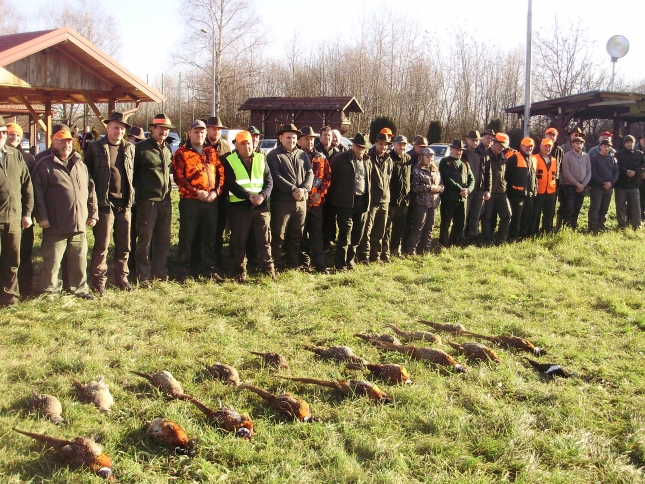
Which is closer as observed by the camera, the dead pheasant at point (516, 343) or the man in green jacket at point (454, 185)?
the dead pheasant at point (516, 343)

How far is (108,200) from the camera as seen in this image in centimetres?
739

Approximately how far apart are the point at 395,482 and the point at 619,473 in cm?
148

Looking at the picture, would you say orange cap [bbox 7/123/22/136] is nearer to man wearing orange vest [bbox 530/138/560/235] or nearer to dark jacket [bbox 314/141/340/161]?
dark jacket [bbox 314/141/340/161]

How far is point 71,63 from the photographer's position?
1227cm

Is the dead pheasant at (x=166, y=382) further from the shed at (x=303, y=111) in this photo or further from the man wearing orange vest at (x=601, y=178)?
the shed at (x=303, y=111)

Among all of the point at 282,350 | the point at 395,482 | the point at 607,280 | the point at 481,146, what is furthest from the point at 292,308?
the point at 481,146

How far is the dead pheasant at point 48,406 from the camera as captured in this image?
13.6ft

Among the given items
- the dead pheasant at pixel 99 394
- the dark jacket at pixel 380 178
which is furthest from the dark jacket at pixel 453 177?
the dead pheasant at pixel 99 394

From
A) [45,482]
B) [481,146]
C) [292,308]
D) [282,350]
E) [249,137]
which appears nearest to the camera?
[45,482]

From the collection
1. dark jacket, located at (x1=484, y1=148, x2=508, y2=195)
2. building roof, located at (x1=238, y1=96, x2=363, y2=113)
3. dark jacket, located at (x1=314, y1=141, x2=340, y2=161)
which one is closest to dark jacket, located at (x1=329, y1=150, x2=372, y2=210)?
dark jacket, located at (x1=314, y1=141, x2=340, y2=161)

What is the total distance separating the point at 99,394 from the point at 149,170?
392 centimetres

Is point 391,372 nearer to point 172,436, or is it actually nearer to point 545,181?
point 172,436

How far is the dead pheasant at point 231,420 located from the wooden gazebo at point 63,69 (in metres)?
8.58

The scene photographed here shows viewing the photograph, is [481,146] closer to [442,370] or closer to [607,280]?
[607,280]
